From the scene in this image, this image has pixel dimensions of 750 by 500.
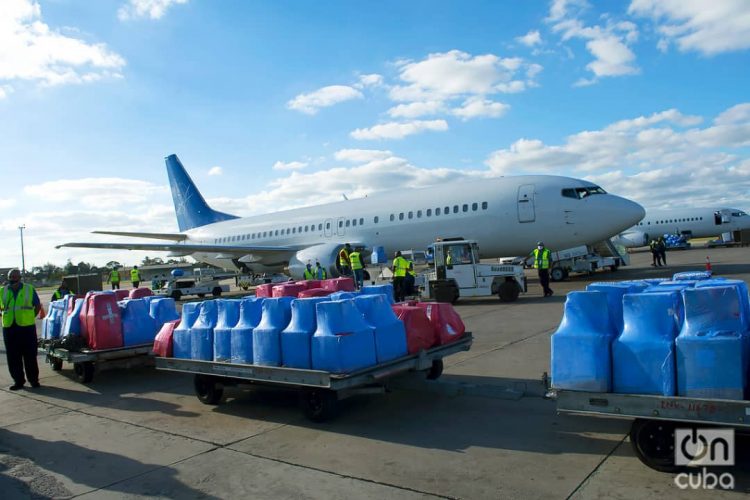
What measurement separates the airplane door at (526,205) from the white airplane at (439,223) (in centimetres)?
3

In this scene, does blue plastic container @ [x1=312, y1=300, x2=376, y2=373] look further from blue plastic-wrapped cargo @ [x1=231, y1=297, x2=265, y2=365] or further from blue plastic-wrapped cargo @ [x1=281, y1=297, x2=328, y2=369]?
blue plastic-wrapped cargo @ [x1=231, y1=297, x2=265, y2=365]

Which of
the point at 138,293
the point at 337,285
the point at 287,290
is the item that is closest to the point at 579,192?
the point at 337,285

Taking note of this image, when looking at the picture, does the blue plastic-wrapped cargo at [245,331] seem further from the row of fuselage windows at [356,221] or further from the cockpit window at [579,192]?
the cockpit window at [579,192]

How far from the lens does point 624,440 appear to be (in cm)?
462

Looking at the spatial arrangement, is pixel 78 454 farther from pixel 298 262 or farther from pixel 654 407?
pixel 298 262

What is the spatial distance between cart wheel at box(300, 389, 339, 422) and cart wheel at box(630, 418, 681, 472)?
286 cm

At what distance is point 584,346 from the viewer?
4.27m

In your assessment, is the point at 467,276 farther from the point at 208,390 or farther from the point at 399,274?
the point at 208,390

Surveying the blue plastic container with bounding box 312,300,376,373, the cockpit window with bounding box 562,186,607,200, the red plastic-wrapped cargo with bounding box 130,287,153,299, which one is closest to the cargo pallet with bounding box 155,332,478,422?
the blue plastic container with bounding box 312,300,376,373

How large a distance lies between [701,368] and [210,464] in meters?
4.04

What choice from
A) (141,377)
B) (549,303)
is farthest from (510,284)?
(141,377)

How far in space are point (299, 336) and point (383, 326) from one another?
36.2 inches

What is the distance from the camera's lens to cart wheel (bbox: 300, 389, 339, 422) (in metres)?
5.59

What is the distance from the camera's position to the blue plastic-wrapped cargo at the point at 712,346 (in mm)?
3760
